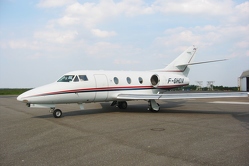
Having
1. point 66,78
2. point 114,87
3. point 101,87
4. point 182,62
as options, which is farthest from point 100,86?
point 182,62

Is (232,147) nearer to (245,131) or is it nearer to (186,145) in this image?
(186,145)

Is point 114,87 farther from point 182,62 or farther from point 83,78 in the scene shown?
point 182,62

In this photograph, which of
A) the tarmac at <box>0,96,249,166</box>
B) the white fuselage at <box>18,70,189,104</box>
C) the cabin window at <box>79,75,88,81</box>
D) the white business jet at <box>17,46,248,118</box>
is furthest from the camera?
the cabin window at <box>79,75,88,81</box>

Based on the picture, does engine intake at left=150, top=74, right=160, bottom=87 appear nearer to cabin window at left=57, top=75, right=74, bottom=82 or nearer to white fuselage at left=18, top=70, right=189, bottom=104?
white fuselage at left=18, top=70, right=189, bottom=104

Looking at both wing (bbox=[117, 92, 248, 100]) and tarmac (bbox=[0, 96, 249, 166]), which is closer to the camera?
tarmac (bbox=[0, 96, 249, 166])

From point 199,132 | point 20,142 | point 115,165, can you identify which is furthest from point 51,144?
point 199,132

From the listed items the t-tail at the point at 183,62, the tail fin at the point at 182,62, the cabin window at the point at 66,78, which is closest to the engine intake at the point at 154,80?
the t-tail at the point at 183,62

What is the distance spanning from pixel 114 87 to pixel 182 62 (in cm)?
736

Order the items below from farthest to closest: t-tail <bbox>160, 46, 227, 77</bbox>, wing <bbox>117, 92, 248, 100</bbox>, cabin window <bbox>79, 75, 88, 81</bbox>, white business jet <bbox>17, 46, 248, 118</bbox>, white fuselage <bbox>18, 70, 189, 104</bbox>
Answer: t-tail <bbox>160, 46, 227, 77</bbox>, cabin window <bbox>79, 75, 88, 81</bbox>, wing <bbox>117, 92, 248, 100</bbox>, white business jet <bbox>17, 46, 248, 118</bbox>, white fuselage <bbox>18, 70, 189, 104</bbox>

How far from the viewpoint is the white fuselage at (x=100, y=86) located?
12695 mm

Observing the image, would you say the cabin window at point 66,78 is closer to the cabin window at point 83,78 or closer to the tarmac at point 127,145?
the cabin window at point 83,78

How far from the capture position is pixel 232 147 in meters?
6.58

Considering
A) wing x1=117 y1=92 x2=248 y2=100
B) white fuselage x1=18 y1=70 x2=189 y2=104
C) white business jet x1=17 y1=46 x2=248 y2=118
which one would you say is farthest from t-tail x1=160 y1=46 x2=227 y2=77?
wing x1=117 y1=92 x2=248 y2=100

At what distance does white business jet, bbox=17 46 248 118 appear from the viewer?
12820mm
